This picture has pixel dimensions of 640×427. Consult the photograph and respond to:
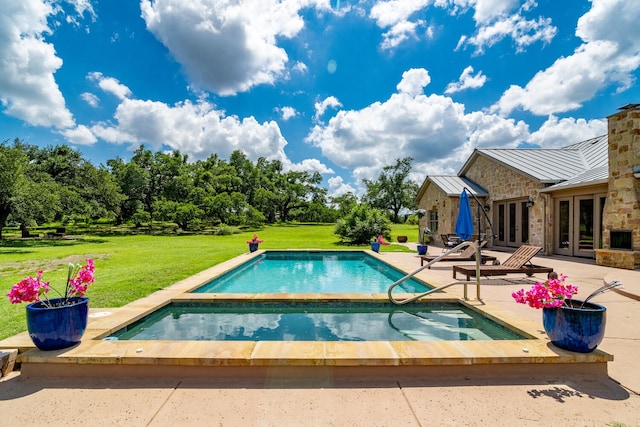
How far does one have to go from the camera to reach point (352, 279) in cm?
940

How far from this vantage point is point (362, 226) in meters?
19.0

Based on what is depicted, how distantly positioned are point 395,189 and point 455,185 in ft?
103

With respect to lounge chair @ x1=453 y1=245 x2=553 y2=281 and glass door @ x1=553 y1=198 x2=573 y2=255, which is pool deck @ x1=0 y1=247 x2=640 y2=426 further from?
glass door @ x1=553 y1=198 x2=573 y2=255

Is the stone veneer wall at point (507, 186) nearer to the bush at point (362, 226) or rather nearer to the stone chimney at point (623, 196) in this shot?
the stone chimney at point (623, 196)

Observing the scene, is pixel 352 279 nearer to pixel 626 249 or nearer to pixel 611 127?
pixel 626 249

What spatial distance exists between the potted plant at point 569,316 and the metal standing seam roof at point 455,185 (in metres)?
13.9

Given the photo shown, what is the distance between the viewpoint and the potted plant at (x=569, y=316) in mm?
3000

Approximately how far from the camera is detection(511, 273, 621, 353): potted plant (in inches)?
118

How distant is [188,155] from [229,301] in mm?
40807

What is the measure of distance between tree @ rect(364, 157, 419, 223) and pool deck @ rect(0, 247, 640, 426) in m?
46.3

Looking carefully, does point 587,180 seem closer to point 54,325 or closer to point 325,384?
point 325,384

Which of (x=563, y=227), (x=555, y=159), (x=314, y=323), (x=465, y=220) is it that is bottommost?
(x=314, y=323)

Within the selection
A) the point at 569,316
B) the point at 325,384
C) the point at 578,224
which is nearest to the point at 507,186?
the point at 578,224

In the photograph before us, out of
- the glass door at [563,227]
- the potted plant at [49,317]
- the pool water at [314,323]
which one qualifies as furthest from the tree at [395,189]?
the potted plant at [49,317]
